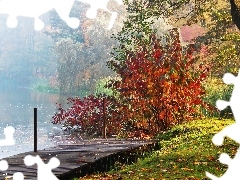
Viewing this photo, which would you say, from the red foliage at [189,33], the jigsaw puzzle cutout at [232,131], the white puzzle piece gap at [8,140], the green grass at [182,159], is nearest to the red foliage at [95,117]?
the white puzzle piece gap at [8,140]

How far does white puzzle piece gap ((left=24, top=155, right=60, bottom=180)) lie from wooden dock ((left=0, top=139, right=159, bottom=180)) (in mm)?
77

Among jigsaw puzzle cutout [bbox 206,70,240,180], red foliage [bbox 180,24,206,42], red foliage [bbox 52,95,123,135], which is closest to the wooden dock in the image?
jigsaw puzzle cutout [bbox 206,70,240,180]

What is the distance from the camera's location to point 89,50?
3353 cm

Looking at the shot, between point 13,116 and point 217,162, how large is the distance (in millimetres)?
15592

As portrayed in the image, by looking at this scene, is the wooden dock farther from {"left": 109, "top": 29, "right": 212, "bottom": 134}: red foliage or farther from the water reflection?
the water reflection

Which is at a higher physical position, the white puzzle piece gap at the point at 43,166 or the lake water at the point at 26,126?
the lake water at the point at 26,126

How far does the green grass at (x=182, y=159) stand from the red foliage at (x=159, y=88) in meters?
0.97

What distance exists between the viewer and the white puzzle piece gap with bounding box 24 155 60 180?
6453 mm

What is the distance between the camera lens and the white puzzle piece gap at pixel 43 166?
645cm

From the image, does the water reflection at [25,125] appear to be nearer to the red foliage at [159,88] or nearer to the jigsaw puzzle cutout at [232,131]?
the red foliage at [159,88]

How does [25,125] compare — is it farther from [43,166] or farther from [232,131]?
[232,131]

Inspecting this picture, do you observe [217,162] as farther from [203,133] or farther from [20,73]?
[20,73]

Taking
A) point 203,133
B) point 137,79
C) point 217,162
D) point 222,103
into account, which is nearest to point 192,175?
point 217,162

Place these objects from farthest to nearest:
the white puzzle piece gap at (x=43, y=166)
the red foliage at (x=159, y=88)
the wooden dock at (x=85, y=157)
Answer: the red foliage at (x=159, y=88) → the wooden dock at (x=85, y=157) → the white puzzle piece gap at (x=43, y=166)
